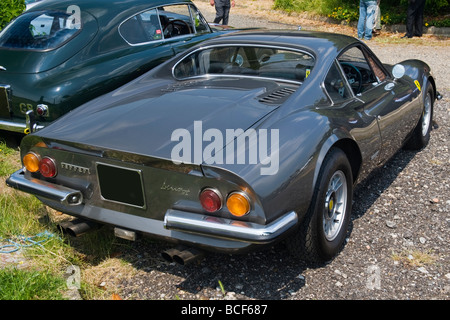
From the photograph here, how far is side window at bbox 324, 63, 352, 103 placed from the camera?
363 cm

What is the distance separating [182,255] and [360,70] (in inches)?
99.2

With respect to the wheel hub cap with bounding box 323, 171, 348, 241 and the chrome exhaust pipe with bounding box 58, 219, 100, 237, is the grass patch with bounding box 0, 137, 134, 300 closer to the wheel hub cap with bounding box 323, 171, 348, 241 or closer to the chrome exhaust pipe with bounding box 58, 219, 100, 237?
the chrome exhaust pipe with bounding box 58, 219, 100, 237

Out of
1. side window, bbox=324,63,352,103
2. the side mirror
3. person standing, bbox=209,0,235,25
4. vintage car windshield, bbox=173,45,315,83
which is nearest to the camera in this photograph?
side window, bbox=324,63,352,103

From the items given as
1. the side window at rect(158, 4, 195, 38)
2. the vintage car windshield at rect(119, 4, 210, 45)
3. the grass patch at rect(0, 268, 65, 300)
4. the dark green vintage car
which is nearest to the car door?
the dark green vintage car

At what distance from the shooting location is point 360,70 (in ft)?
14.4

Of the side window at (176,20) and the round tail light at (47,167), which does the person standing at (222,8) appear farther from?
the round tail light at (47,167)

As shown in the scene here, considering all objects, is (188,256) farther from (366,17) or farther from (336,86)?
(366,17)

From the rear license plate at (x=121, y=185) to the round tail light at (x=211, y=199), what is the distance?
1.30ft

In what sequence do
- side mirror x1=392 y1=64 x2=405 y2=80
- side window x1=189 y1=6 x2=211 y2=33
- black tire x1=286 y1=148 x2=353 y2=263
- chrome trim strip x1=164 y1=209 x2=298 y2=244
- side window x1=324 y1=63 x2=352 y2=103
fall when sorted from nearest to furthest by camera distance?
chrome trim strip x1=164 y1=209 x2=298 y2=244
black tire x1=286 y1=148 x2=353 y2=263
side window x1=324 y1=63 x2=352 y2=103
side mirror x1=392 y1=64 x2=405 y2=80
side window x1=189 y1=6 x2=211 y2=33

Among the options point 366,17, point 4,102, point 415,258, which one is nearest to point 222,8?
point 366,17

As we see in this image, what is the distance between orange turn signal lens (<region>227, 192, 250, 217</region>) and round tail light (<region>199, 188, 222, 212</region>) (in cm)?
6

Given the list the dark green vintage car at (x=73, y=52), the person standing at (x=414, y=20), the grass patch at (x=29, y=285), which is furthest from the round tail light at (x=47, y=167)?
the person standing at (x=414, y=20)

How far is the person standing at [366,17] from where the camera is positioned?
39.5 ft
